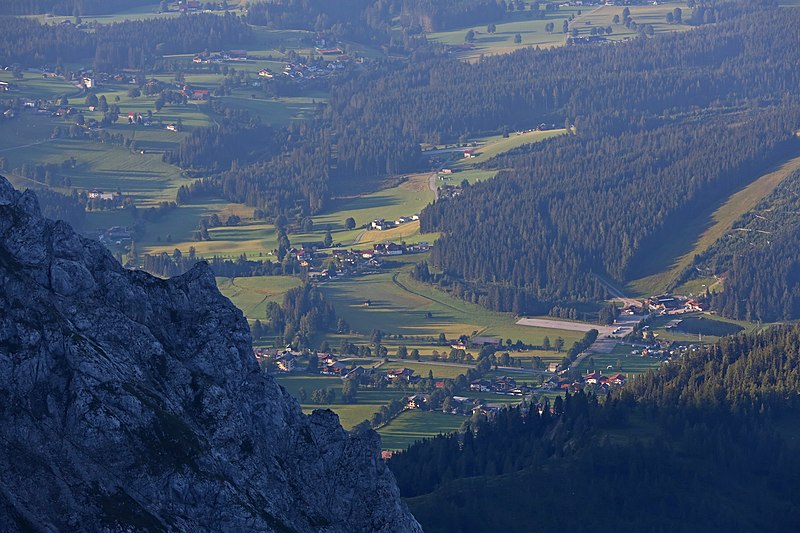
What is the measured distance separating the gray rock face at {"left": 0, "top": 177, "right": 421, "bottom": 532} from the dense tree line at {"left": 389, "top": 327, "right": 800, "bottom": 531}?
1276 inches

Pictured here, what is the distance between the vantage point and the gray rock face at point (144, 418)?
72062 millimetres

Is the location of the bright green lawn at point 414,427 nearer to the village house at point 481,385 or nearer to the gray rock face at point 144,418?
the village house at point 481,385

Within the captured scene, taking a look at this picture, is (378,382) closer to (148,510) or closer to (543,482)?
(543,482)

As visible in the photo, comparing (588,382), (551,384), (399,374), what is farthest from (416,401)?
(588,382)

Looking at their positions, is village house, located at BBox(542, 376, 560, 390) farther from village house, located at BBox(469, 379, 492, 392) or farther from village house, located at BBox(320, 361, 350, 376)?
village house, located at BBox(320, 361, 350, 376)

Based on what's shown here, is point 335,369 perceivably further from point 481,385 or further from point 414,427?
point 414,427

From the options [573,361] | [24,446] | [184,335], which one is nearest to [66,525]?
[24,446]

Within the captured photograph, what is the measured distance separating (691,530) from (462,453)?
2072 centimetres

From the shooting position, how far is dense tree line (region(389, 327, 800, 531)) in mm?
124562

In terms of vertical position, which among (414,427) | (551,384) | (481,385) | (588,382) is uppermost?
(588,382)

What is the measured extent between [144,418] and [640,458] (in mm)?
67091

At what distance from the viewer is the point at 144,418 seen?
75.8 m

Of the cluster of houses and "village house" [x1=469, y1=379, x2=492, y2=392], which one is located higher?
the cluster of houses

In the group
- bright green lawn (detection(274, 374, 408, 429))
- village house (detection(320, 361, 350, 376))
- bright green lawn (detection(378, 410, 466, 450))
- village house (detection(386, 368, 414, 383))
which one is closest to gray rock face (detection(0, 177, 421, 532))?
bright green lawn (detection(378, 410, 466, 450))
